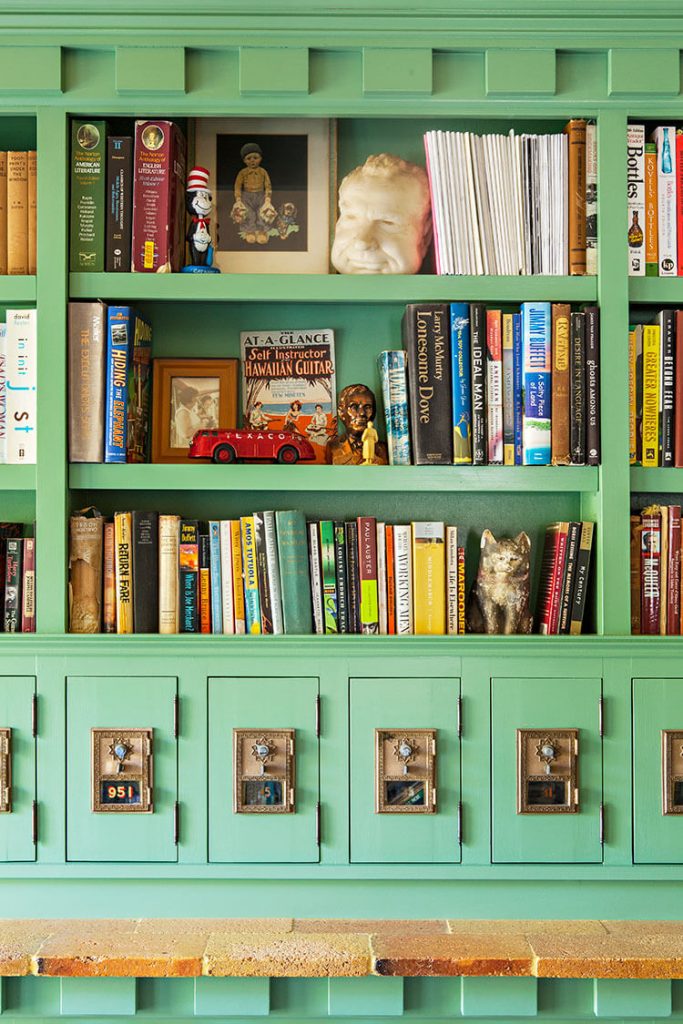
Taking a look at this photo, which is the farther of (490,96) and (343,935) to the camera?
(490,96)

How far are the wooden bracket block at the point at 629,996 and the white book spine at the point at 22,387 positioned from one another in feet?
5.14

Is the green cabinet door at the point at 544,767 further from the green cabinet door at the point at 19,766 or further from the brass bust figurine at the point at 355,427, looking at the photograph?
the green cabinet door at the point at 19,766

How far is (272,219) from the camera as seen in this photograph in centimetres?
245

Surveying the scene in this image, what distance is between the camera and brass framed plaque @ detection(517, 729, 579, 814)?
2.21 m

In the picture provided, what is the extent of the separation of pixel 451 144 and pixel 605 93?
0.34 metres

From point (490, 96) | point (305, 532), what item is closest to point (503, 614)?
point (305, 532)

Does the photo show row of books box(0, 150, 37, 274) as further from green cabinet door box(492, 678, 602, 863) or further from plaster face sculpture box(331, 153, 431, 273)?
green cabinet door box(492, 678, 602, 863)

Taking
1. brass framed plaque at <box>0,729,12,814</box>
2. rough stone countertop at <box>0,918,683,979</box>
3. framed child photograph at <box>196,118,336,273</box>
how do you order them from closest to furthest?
rough stone countertop at <box>0,918,683,979</box>, brass framed plaque at <box>0,729,12,814</box>, framed child photograph at <box>196,118,336,273</box>

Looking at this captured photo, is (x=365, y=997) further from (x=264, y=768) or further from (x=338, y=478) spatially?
(x=338, y=478)

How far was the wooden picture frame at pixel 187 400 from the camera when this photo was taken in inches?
96.8

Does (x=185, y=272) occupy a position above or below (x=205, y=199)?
below

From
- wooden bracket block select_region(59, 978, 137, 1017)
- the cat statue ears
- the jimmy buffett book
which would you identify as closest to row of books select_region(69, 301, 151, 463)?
the jimmy buffett book

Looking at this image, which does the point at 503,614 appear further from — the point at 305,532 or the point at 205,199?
the point at 205,199

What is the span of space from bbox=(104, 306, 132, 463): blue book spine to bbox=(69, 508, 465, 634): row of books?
15 cm
